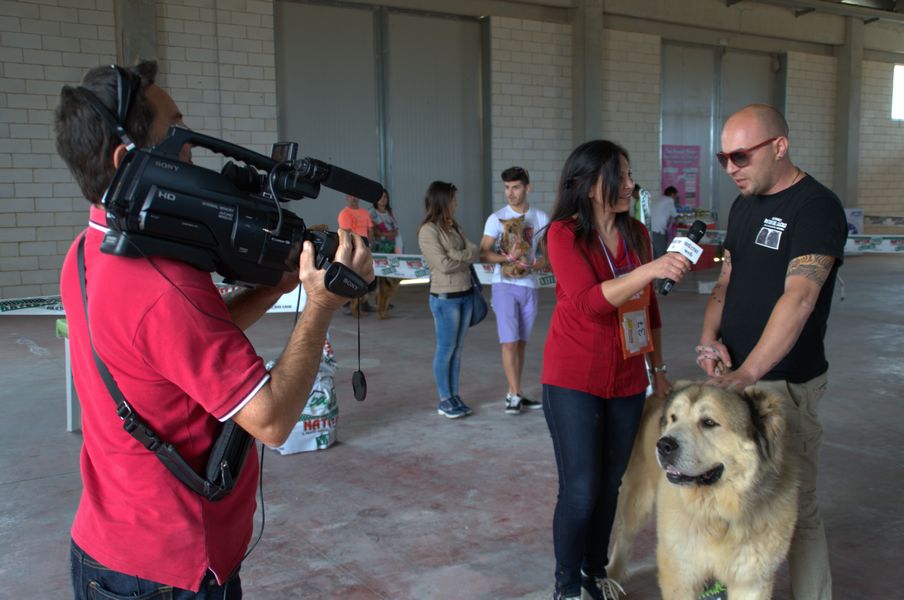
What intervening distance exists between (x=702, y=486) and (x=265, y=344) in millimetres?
6600

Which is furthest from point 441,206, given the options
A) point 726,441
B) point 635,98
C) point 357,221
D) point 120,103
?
point 635,98

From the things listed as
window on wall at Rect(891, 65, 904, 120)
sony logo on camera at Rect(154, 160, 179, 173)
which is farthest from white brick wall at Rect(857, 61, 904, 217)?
sony logo on camera at Rect(154, 160, 179, 173)

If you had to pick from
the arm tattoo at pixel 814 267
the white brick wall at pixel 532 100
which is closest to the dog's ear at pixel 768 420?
the arm tattoo at pixel 814 267

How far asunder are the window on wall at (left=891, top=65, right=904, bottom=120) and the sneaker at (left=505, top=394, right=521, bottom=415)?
1891 centimetres

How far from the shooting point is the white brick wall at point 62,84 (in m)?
10.4

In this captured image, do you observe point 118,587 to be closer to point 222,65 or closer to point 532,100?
point 222,65

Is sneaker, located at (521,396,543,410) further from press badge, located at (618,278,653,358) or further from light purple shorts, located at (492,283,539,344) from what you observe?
press badge, located at (618,278,653,358)

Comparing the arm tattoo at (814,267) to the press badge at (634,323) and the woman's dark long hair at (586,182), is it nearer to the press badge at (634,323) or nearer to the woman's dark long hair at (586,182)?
the press badge at (634,323)

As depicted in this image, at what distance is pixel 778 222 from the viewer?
2.64 meters

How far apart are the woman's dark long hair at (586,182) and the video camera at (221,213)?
1473mm

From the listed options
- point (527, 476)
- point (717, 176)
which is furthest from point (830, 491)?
point (717, 176)

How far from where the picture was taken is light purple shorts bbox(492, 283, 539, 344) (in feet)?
18.6

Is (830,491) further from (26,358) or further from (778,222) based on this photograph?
(26,358)

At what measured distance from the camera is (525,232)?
19.1 ft
